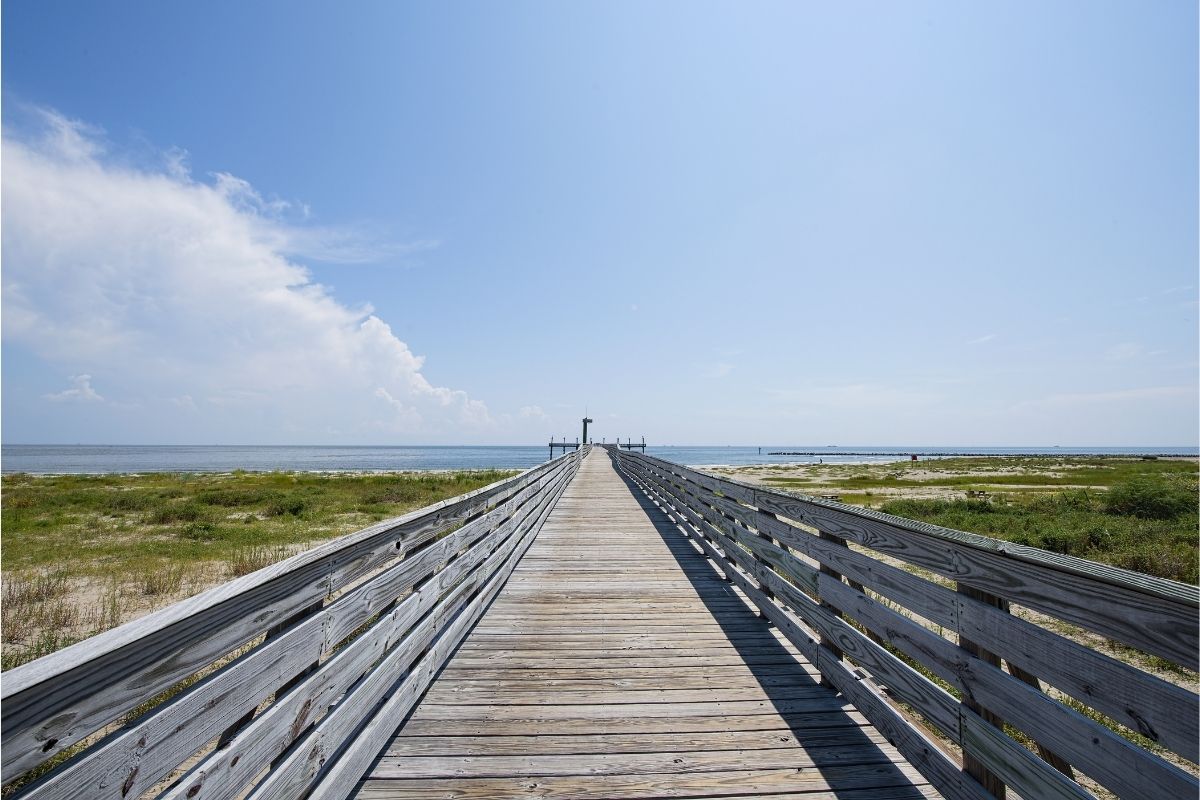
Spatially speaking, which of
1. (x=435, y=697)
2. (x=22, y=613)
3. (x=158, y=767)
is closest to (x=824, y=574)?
(x=435, y=697)

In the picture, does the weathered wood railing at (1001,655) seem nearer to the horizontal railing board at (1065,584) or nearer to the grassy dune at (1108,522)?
the horizontal railing board at (1065,584)

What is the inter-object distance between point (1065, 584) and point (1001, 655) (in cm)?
47

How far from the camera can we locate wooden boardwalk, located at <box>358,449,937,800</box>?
2.70 m

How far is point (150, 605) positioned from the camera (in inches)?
314

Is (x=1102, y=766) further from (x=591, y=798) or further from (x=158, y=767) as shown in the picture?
(x=158, y=767)

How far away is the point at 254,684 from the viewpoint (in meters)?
1.86

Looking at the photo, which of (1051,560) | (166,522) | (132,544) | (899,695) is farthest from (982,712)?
(166,522)

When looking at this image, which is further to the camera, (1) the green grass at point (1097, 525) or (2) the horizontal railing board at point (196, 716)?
(1) the green grass at point (1097, 525)

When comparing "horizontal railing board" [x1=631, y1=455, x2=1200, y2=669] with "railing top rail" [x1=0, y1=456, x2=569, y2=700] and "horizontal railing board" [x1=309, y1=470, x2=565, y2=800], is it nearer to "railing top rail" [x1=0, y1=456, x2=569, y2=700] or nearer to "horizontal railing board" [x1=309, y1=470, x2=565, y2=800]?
"railing top rail" [x1=0, y1=456, x2=569, y2=700]

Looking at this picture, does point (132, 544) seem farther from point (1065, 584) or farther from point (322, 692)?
point (1065, 584)

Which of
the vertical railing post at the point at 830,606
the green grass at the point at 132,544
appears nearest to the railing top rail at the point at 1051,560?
the vertical railing post at the point at 830,606

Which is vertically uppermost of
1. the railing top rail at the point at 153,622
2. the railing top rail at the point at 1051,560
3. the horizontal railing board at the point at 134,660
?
the railing top rail at the point at 1051,560

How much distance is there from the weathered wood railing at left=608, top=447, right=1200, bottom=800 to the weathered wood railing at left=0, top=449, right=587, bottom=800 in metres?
2.68

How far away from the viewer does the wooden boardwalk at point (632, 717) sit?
8.87ft
